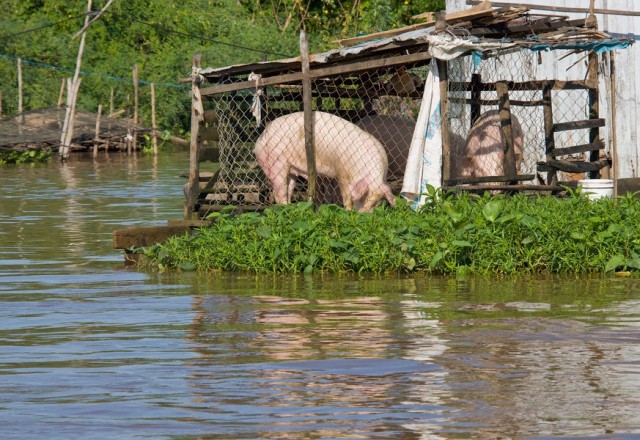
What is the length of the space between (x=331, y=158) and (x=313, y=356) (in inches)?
231

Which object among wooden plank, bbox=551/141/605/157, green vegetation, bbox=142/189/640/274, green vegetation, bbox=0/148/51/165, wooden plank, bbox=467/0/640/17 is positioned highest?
wooden plank, bbox=467/0/640/17

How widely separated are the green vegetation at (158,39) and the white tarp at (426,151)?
792 inches

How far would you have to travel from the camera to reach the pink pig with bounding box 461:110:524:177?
13.2m

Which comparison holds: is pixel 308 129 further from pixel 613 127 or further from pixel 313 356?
pixel 313 356

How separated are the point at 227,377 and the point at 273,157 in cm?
658

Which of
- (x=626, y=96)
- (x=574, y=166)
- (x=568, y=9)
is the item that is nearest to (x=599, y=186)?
(x=574, y=166)

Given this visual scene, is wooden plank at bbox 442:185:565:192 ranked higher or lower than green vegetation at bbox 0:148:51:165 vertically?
lower

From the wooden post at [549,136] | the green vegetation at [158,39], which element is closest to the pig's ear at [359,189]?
the wooden post at [549,136]

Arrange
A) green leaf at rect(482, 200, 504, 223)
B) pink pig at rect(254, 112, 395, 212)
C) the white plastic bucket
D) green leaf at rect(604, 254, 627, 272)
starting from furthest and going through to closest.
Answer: pink pig at rect(254, 112, 395, 212), the white plastic bucket, green leaf at rect(482, 200, 504, 223), green leaf at rect(604, 254, 627, 272)

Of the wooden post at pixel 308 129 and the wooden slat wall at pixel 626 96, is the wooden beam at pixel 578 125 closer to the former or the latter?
the wooden slat wall at pixel 626 96

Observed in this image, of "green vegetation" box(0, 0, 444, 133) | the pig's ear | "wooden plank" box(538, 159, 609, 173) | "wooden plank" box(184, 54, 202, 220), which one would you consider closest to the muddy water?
"wooden plank" box(184, 54, 202, 220)

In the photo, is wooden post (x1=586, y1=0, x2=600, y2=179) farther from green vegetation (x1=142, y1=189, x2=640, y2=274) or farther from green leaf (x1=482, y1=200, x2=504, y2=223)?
green leaf (x1=482, y1=200, x2=504, y2=223)

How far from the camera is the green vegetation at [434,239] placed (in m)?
10.5

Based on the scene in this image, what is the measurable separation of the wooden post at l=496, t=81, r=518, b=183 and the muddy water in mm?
2640
